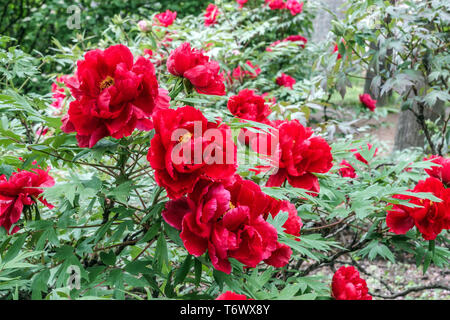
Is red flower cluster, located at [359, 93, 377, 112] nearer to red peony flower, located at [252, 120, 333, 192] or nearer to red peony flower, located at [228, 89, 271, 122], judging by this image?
red peony flower, located at [228, 89, 271, 122]

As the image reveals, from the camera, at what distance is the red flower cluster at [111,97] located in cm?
76

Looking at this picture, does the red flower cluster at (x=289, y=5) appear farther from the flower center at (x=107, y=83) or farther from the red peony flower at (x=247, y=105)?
the flower center at (x=107, y=83)

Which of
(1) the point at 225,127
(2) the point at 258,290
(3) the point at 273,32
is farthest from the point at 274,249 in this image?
(3) the point at 273,32

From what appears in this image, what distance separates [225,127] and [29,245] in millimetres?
596

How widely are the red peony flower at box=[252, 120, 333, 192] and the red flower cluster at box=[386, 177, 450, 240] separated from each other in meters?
0.24

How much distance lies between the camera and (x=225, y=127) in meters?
0.76

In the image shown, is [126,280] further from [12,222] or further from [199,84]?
[199,84]

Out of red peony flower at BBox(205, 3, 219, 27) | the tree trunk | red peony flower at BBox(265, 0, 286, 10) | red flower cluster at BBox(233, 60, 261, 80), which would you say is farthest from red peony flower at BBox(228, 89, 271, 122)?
the tree trunk

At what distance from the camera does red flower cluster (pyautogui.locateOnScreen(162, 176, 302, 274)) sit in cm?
73

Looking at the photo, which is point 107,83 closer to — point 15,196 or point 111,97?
point 111,97

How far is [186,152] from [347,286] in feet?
1.71

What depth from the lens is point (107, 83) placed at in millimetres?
813

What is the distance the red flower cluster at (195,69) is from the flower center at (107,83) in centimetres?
16

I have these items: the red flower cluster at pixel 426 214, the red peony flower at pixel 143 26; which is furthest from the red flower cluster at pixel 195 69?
the red peony flower at pixel 143 26
